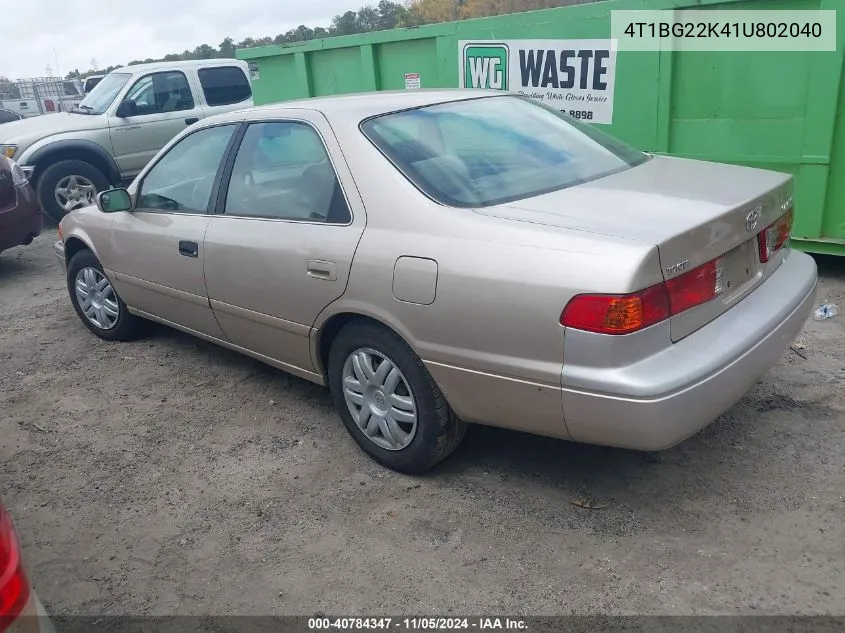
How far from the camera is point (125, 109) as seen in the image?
9.55m

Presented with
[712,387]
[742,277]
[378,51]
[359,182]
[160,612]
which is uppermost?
[378,51]

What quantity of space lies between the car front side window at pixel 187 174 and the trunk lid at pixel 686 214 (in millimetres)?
1827

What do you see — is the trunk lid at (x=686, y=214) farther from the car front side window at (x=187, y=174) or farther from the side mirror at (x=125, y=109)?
the side mirror at (x=125, y=109)

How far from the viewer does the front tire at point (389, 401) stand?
303 cm

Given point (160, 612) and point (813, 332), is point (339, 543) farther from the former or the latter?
point (813, 332)

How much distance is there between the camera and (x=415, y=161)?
3.15m

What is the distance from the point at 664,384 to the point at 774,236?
3.78 ft

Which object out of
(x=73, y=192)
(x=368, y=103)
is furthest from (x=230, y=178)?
(x=73, y=192)

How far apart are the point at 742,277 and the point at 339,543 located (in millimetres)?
1882

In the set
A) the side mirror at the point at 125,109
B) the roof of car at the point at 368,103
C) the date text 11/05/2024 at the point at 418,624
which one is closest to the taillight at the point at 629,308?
the date text 11/05/2024 at the point at 418,624

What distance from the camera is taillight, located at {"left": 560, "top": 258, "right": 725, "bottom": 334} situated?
2.40 metres

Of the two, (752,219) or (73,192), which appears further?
(73,192)

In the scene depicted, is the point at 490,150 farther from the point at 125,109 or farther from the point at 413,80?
the point at 125,109

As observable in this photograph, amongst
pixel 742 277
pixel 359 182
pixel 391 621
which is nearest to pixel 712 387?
pixel 742 277
